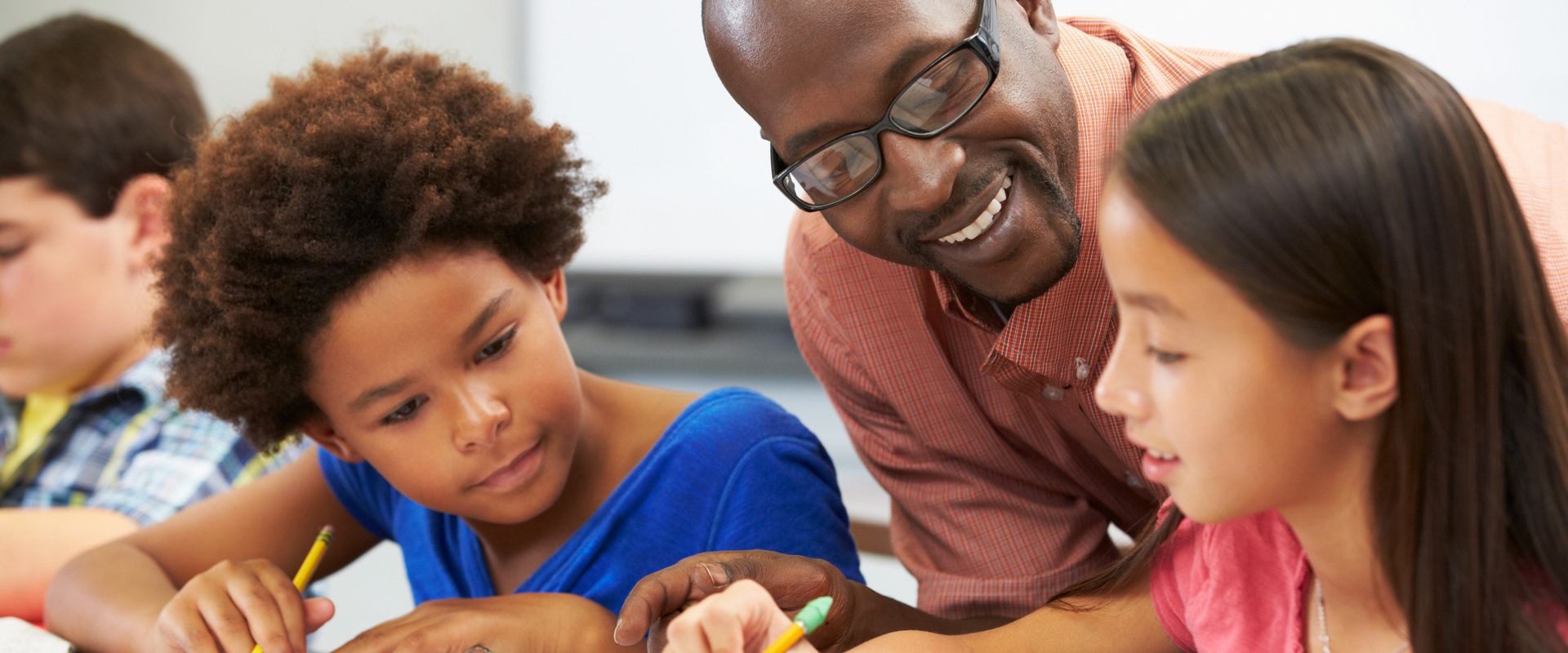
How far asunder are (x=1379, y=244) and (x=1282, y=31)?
2217 mm

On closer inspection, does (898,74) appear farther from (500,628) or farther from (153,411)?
(153,411)

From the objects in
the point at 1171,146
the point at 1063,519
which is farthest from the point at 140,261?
the point at 1171,146

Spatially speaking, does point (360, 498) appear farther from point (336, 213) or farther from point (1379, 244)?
point (1379, 244)

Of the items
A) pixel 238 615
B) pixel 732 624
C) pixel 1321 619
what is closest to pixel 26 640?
pixel 238 615

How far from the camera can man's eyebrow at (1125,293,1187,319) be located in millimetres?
783

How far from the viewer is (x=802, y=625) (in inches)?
36.3

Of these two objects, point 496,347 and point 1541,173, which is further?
point 1541,173

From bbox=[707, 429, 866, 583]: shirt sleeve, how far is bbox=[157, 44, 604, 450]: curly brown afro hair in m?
0.30

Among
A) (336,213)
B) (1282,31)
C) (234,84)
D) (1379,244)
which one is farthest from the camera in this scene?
(234,84)

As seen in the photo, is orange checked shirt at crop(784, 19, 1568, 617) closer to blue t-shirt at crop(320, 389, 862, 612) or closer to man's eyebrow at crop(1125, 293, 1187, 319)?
blue t-shirt at crop(320, 389, 862, 612)

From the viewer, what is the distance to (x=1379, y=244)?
74cm

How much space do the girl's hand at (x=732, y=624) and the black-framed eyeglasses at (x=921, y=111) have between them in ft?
1.19

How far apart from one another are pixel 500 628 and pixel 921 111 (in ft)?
1.80

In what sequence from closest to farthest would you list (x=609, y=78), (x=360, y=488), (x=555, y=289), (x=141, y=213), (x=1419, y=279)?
(x=1419, y=279)
(x=555, y=289)
(x=360, y=488)
(x=141, y=213)
(x=609, y=78)
